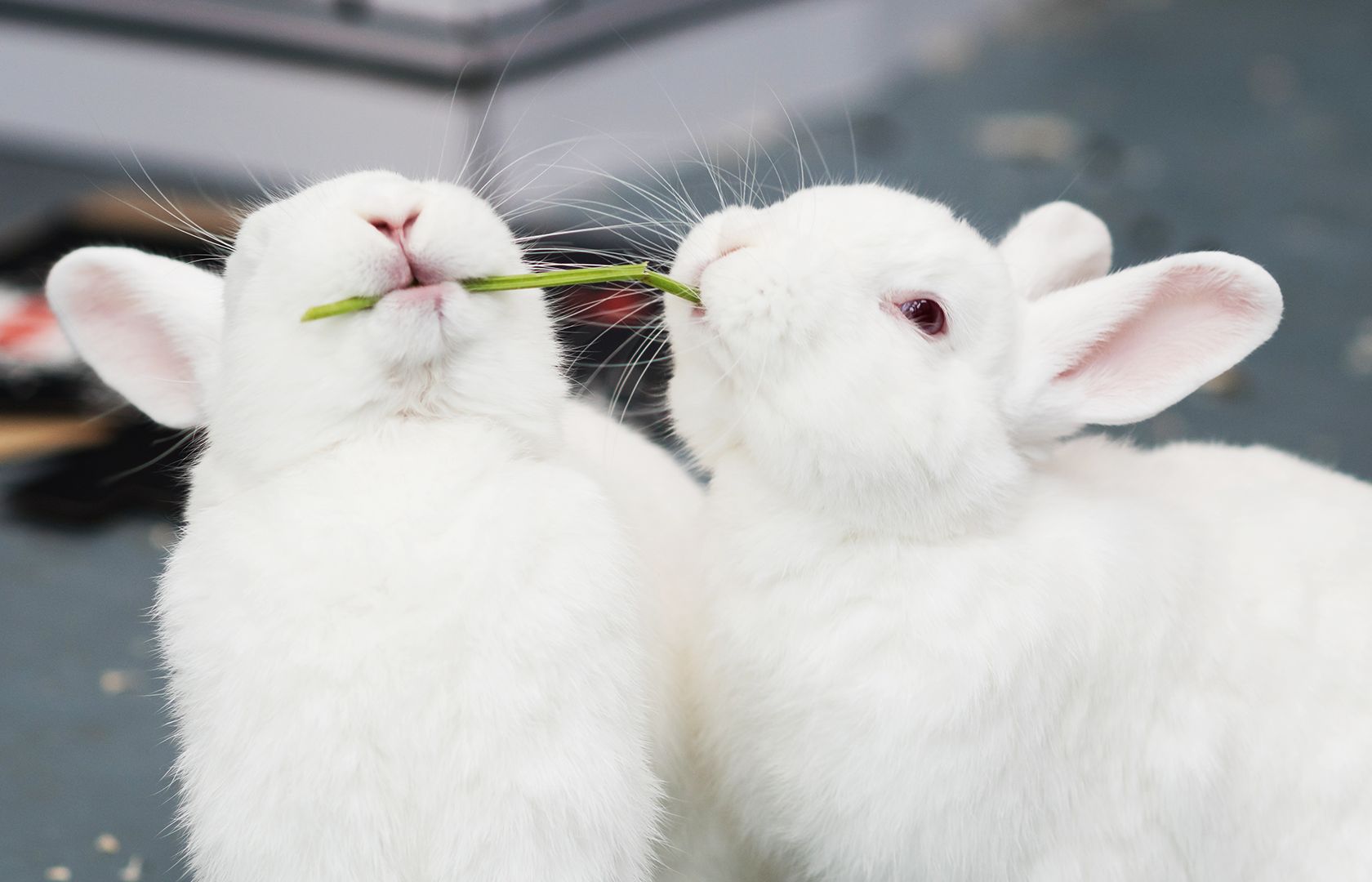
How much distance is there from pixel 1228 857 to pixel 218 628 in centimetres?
118

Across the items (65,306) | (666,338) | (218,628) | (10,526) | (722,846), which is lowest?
(10,526)

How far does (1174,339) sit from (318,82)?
10.1ft

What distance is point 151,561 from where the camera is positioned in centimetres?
259

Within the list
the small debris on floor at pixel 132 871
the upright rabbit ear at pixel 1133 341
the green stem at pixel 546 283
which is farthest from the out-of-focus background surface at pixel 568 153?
the upright rabbit ear at pixel 1133 341

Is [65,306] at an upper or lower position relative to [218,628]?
upper

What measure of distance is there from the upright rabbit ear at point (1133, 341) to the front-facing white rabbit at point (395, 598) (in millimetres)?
555

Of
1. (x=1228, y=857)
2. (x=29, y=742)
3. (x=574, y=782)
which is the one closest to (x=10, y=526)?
(x=29, y=742)

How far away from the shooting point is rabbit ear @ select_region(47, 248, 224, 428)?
1651 mm

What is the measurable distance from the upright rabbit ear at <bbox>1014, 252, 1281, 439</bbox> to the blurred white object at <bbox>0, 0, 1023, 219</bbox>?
2314mm

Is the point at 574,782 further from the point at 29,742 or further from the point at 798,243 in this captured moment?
the point at 29,742

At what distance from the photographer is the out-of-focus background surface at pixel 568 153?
2305 mm

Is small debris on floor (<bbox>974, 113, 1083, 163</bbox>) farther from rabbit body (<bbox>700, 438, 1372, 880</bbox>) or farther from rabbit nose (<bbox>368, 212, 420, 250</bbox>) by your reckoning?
rabbit nose (<bbox>368, 212, 420, 250</bbox>)

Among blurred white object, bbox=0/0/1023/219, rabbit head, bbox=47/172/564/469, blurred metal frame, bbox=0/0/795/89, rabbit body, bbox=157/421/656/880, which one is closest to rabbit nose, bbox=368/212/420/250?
rabbit head, bbox=47/172/564/469

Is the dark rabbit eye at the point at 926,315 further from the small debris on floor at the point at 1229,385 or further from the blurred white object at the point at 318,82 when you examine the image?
the blurred white object at the point at 318,82
